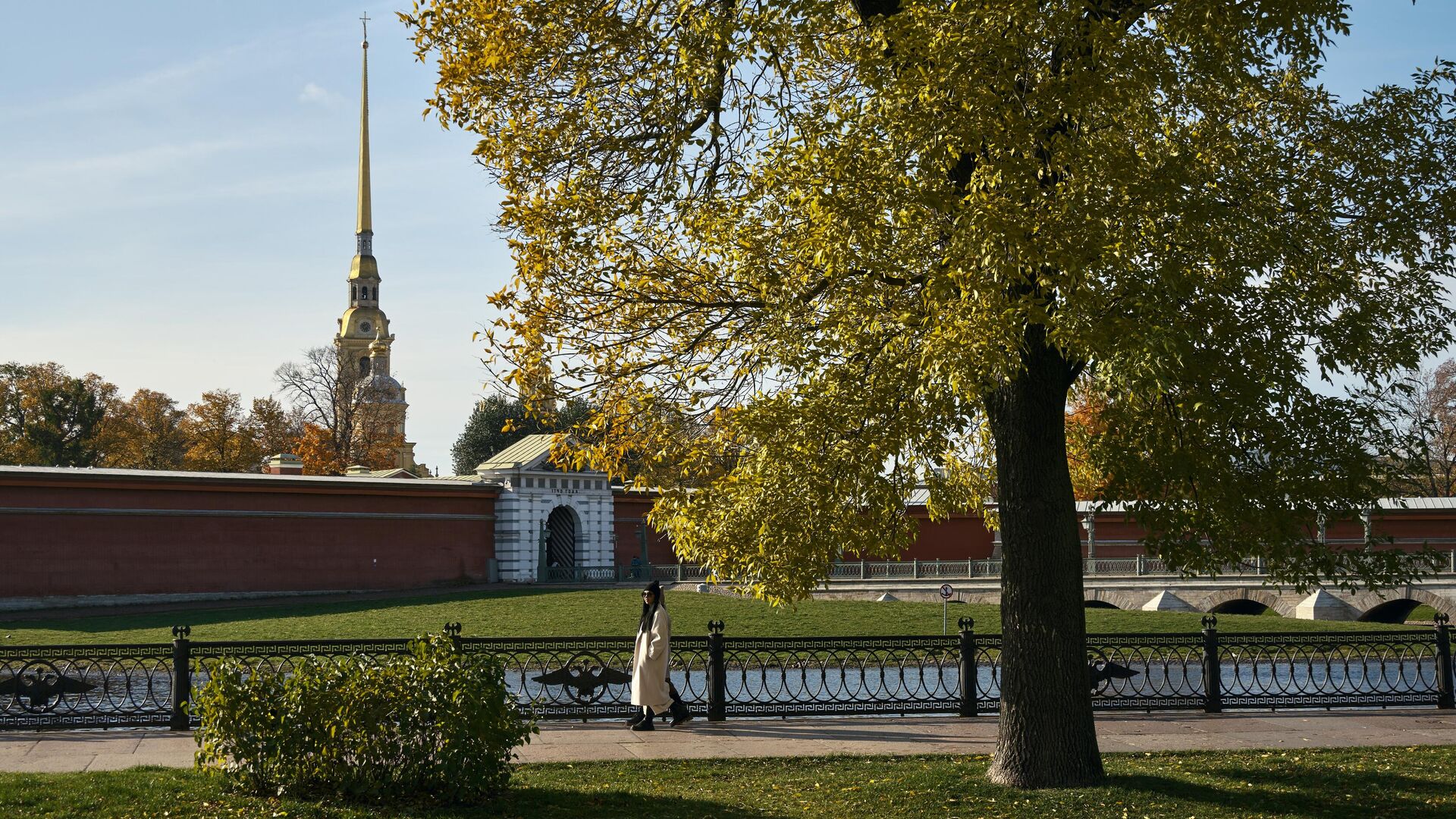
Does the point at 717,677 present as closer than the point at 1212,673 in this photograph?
Yes

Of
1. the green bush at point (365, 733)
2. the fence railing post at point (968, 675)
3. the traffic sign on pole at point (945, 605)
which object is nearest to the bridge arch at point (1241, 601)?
the traffic sign on pole at point (945, 605)

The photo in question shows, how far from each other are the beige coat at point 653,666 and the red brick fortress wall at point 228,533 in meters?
24.0

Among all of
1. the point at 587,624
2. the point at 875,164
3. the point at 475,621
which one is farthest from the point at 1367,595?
the point at 875,164

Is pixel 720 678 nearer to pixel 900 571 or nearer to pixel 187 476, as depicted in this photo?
Result: pixel 187 476

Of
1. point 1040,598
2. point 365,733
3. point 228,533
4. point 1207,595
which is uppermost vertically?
point 228,533

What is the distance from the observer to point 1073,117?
910cm

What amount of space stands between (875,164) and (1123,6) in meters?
2.53

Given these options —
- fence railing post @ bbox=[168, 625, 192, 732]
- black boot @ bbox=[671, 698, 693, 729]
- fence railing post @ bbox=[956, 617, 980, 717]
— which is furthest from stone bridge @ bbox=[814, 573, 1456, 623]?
fence railing post @ bbox=[168, 625, 192, 732]

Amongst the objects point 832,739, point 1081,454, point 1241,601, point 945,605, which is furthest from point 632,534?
point 1081,454

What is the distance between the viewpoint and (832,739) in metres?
13.1

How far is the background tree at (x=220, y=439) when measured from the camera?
214ft

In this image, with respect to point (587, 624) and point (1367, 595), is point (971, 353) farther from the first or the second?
point (1367, 595)

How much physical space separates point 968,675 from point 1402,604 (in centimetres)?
2982

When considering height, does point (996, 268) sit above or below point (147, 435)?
below
